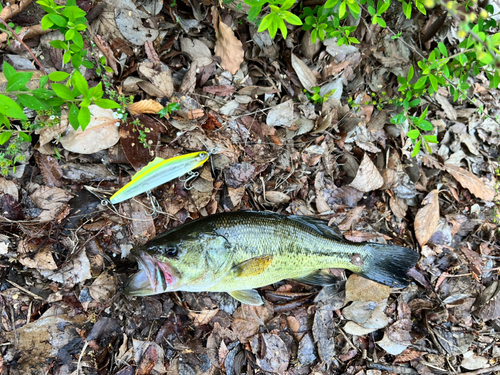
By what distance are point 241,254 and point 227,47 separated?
7.10 feet

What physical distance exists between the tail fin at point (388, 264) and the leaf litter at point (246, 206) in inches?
7.7

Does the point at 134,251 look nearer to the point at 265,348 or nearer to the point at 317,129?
the point at 265,348

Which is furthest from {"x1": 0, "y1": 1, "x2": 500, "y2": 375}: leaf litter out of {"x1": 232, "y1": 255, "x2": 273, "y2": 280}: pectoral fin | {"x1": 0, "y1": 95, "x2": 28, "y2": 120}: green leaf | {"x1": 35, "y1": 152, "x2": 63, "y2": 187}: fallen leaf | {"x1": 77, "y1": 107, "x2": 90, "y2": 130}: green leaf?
{"x1": 0, "y1": 95, "x2": 28, "y2": 120}: green leaf

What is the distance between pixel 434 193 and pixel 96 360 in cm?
428

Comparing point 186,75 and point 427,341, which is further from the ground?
point 186,75

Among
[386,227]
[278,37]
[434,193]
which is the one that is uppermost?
[278,37]

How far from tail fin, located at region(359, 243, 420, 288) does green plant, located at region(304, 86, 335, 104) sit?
1733mm

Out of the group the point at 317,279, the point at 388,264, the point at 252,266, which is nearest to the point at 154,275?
the point at 252,266

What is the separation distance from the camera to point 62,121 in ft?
9.42

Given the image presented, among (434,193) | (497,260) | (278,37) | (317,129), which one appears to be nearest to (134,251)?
(317,129)

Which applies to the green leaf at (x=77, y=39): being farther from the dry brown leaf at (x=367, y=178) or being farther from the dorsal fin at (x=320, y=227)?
the dry brown leaf at (x=367, y=178)

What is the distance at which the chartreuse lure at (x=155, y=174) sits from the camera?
286cm

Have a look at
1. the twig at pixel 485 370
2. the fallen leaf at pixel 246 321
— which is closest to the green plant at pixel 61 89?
the fallen leaf at pixel 246 321

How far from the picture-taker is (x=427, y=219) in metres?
3.80
